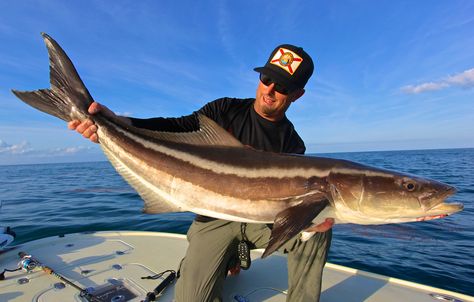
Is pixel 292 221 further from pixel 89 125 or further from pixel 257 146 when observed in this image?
pixel 89 125

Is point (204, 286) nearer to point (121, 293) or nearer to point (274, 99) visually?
point (121, 293)

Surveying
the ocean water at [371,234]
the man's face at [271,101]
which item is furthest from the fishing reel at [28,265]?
the ocean water at [371,234]

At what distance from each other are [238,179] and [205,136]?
2.32ft

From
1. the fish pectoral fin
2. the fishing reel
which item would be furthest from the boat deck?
the fish pectoral fin

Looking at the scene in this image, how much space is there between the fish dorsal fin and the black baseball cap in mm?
1189

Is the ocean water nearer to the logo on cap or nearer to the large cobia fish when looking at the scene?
the large cobia fish

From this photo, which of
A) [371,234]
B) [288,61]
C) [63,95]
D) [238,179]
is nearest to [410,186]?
[238,179]

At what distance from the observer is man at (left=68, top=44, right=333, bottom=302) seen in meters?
4.01

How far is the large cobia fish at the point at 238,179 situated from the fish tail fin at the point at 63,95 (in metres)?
0.01

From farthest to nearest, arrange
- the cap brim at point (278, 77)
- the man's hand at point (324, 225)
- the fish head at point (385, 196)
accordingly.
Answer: the cap brim at point (278, 77), the man's hand at point (324, 225), the fish head at point (385, 196)

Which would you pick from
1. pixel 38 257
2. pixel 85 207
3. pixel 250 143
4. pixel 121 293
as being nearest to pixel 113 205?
pixel 85 207

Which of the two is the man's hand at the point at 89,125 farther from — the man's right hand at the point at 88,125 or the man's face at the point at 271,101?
the man's face at the point at 271,101

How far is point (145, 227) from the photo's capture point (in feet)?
37.4

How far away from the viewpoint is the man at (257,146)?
4012 mm
